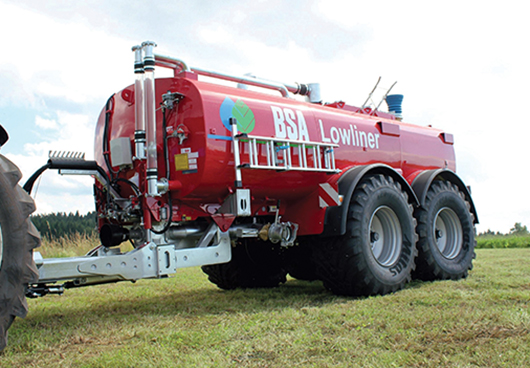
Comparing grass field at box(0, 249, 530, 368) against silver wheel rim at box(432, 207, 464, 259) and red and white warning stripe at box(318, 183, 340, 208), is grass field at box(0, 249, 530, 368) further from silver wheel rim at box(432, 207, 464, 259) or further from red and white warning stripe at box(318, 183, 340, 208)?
silver wheel rim at box(432, 207, 464, 259)

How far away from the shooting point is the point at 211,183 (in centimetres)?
511

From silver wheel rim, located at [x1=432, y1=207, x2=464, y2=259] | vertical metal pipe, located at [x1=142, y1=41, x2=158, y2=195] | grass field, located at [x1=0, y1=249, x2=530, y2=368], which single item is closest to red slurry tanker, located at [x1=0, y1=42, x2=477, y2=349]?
vertical metal pipe, located at [x1=142, y1=41, x2=158, y2=195]

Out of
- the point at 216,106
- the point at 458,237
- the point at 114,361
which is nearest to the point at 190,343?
the point at 114,361

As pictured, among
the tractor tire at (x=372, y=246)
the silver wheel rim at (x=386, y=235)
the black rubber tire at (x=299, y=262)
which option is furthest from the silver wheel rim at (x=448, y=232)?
the black rubber tire at (x=299, y=262)

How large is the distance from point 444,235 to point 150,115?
509 centimetres

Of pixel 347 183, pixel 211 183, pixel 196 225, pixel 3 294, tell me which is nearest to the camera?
pixel 3 294

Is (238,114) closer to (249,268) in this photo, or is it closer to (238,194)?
(238,194)

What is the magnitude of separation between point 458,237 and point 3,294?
21.4 feet

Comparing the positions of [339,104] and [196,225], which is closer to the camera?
[196,225]

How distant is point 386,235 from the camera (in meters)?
6.52

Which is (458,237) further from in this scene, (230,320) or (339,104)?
(230,320)

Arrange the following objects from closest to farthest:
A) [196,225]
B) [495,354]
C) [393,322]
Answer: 1. [495,354]
2. [393,322]
3. [196,225]

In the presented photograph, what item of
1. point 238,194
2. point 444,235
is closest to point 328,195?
point 238,194

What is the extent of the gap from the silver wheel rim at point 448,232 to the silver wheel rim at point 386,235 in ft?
5.37
